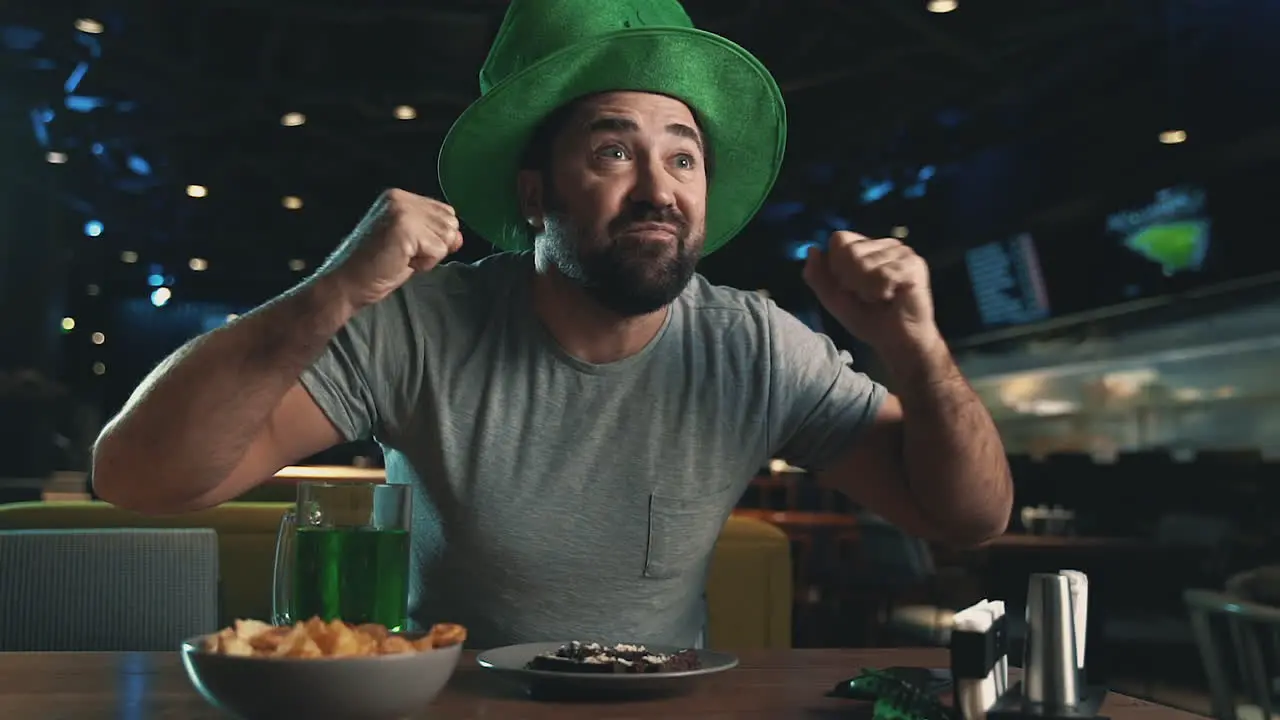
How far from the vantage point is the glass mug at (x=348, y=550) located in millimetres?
1204

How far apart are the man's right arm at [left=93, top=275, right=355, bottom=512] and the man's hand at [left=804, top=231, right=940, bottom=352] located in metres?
0.57

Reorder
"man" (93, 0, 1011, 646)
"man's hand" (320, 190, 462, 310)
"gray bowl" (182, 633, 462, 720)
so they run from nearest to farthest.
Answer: "gray bowl" (182, 633, 462, 720), "man's hand" (320, 190, 462, 310), "man" (93, 0, 1011, 646)

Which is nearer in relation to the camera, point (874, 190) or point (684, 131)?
point (684, 131)

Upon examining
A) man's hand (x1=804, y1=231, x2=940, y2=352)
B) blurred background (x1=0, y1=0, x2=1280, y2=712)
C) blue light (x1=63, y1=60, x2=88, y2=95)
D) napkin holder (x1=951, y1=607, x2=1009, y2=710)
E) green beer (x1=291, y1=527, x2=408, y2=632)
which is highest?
blue light (x1=63, y1=60, x2=88, y2=95)

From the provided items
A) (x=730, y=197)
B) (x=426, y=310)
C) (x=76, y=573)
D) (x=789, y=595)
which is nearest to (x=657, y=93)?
(x=730, y=197)

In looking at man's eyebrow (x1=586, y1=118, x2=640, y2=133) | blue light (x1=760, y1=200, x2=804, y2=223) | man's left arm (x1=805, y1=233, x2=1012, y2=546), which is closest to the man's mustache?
man's eyebrow (x1=586, y1=118, x2=640, y2=133)

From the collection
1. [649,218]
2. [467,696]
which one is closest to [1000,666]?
[467,696]

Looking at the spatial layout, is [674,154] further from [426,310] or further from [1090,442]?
[1090,442]

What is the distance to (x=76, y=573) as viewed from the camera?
1798 mm

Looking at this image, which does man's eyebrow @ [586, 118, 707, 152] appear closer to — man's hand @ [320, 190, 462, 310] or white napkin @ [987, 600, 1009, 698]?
man's hand @ [320, 190, 462, 310]

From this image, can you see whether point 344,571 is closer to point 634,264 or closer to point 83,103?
point 634,264

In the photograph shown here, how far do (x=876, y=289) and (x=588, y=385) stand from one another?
0.47 meters

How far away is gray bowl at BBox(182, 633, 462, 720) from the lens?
86 centimetres

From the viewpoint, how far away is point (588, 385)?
1726 millimetres
